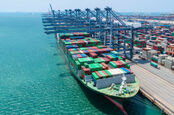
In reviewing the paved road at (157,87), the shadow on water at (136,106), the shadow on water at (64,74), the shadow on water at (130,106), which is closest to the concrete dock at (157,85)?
the paved road at (157,87)

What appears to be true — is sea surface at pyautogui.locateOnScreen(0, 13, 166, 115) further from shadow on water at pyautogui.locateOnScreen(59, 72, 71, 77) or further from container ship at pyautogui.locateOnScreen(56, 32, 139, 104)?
container ship at pyautogui.locateOnScreen(56, 32, 139, 104)

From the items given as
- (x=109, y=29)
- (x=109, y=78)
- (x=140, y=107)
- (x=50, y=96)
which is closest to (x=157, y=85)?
(x=140, y=107)

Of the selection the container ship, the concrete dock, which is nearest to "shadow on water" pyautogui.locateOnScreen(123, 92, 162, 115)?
the concrete dock

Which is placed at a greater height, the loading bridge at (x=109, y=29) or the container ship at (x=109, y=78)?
the loading bridge at (x=109, y=29)

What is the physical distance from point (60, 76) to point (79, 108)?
72.6 ft

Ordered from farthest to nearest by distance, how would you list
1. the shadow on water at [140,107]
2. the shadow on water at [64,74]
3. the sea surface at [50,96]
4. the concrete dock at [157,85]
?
1. the shadow on water at [64,74]
2. the sea surface at [50,96]
3. the concrete dock at [157,85]
4. the shadow on water at [140,107]

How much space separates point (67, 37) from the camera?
87.2 metres

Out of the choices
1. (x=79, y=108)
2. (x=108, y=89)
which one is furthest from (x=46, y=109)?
(x=108, y=89)

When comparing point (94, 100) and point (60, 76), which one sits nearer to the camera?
point (94, 100)

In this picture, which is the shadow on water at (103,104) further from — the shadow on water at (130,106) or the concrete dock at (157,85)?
the concrete dock at (157,85)

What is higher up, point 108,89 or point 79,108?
point 108,89

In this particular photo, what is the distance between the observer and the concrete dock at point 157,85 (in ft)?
121

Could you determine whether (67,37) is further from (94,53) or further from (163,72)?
(163,72)

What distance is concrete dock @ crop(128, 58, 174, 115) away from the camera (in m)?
36.9
